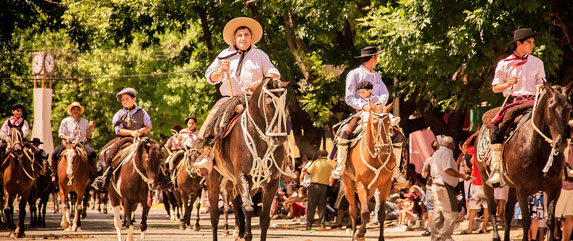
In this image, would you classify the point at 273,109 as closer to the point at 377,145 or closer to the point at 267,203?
the point at 267,203

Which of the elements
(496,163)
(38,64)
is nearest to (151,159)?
(496,163)

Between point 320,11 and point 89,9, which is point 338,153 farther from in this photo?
point 89,9

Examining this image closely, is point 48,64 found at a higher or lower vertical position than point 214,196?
higher

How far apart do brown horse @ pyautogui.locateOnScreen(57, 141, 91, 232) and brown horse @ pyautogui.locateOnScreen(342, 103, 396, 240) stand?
8946 millimetres

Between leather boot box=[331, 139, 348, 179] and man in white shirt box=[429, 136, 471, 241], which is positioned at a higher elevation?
leather boot box=[331, 139, 348, 179]

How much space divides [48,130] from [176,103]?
12679 mm

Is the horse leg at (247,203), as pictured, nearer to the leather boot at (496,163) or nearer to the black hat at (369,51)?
the leather boot at (496,163)

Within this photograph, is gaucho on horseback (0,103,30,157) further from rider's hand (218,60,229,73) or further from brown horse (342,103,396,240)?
rider's hand (218,60,229,73)

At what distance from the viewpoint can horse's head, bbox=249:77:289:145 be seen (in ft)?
40.2

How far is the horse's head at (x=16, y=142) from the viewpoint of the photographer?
21.0 meters

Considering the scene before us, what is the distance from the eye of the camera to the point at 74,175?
2227 centimetres

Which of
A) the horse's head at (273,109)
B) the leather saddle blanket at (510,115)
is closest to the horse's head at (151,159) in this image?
the horse's head at (273,109)

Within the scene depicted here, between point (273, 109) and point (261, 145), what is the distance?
58 centimetres

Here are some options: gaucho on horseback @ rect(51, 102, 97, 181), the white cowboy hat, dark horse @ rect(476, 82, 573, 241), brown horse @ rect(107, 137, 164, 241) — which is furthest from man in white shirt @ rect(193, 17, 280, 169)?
gaucho on horseback @ rect(51, 102, 97, 181)
